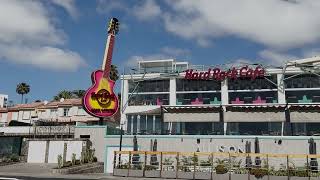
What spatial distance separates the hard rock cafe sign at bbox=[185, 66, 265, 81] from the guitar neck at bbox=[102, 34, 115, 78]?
14.4m

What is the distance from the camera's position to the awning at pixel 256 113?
47.3 metres

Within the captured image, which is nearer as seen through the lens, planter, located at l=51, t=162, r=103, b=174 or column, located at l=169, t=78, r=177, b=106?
planter, located at l=51, t=162, r=103, b=174

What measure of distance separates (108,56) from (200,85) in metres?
17.9

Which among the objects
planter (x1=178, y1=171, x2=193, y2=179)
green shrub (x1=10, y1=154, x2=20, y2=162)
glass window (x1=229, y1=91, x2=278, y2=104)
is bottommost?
planter (x1=178, y1=171, x2=193, y2=179)

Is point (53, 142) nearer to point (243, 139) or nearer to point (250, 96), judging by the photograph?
point (243, 139)

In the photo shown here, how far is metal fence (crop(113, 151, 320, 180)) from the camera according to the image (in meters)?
37.4

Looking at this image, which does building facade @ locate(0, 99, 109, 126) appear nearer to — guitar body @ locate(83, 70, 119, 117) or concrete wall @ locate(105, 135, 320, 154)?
guitar body @ locate(83, 70, 119, 117)

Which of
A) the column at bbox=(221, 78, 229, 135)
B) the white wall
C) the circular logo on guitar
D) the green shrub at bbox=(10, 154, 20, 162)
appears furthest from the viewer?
the column at bbox=(221, 78, 229, 135)

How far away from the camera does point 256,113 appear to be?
47875 millimetres

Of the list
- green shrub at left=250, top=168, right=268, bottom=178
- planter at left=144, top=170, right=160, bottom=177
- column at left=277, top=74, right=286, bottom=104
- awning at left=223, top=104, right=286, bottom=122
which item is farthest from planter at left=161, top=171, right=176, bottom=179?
column at left=277, top=74, right=286, bottom=104

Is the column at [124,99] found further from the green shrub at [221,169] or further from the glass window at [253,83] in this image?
the green shrub at [221,169]

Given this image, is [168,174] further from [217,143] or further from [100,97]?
[100,97]

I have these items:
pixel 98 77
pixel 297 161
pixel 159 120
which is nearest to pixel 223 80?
pixel 159 120

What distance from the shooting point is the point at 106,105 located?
167 ft
